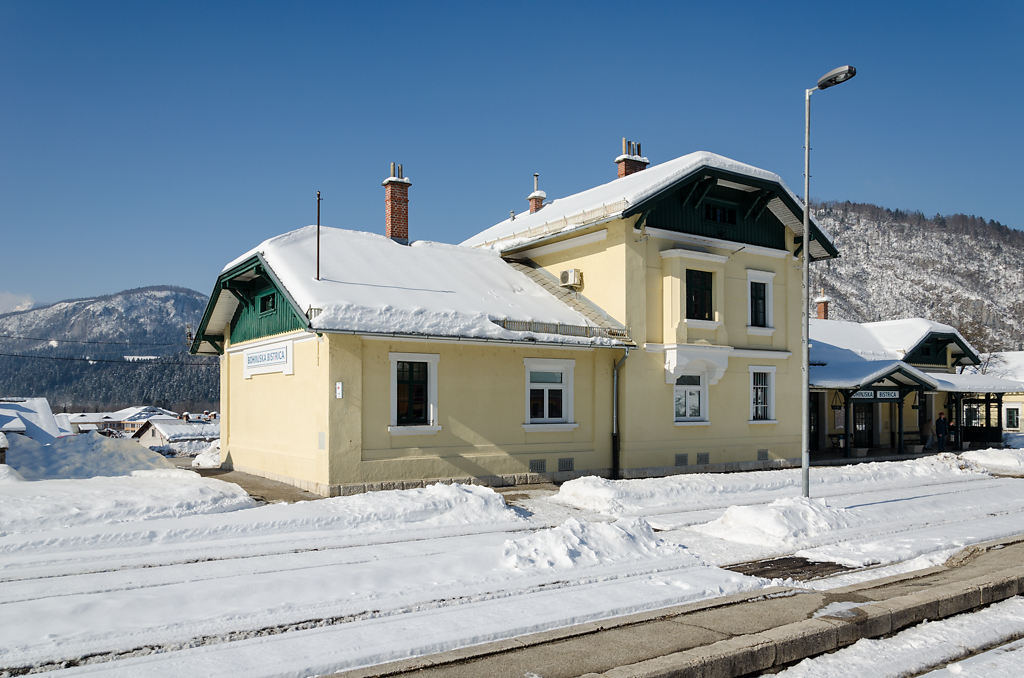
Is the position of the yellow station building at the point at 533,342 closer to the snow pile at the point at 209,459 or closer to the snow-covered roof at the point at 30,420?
the snow pile at the point at 209,459

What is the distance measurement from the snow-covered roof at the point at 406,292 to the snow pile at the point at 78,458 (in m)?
4.25

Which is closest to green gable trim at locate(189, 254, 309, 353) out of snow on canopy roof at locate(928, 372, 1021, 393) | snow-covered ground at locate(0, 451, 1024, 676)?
snow-covered ground at locate(0, 451, 1024, 676)

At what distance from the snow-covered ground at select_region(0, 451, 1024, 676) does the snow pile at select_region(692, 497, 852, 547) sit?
0.03m

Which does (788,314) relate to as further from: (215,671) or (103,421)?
(103,421)

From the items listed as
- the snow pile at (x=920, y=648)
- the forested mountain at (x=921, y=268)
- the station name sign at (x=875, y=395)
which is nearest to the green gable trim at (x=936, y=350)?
the station name sign at (x=875, y=395)

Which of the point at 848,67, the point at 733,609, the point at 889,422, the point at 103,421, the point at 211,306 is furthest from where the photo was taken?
the point at 103,421

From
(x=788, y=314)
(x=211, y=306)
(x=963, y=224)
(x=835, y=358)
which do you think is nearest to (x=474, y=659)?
(x=211, y=306)

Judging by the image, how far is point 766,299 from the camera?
901 inches

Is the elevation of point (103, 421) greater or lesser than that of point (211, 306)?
lesser

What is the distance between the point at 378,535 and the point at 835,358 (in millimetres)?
23767

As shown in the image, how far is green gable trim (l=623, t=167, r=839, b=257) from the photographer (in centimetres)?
2022

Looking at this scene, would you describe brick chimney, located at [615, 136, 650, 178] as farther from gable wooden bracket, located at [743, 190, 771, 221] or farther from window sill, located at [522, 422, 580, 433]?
window sill, located at [522, 422, 580, 433]

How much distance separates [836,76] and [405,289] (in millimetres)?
9856

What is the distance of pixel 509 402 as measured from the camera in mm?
18297
